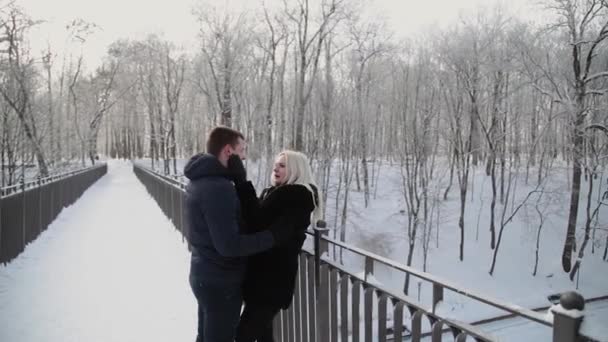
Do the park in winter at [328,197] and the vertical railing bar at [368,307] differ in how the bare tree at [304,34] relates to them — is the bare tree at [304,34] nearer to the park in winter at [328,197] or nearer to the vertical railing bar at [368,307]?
the park in winter at [328,197]

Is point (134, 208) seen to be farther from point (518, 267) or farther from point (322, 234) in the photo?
point (518, 267)

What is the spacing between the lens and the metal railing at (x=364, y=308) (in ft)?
5.15

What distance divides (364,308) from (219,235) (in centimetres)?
91

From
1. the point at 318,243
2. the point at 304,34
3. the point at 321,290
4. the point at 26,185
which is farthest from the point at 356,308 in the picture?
the point at 304,34

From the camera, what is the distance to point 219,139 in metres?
2.65

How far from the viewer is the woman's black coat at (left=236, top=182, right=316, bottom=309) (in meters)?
→ 2.40

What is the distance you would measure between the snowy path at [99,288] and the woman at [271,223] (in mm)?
2018

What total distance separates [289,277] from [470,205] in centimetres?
2920

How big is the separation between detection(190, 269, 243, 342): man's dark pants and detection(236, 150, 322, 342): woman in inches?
2.6

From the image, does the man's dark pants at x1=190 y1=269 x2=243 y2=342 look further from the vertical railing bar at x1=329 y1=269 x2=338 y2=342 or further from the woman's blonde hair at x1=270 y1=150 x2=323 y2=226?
the woman's blonde hair at x1=270 y1=150 x2=323 y2=226

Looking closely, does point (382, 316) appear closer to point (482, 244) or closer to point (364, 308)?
point (364, 308)

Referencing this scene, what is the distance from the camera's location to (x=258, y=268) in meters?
2.56

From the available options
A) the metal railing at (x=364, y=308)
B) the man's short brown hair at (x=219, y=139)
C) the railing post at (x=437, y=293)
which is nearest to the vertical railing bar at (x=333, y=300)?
the metal railing at (x=364, y=308)

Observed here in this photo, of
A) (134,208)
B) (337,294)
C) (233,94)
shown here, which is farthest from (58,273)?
(233,94)
